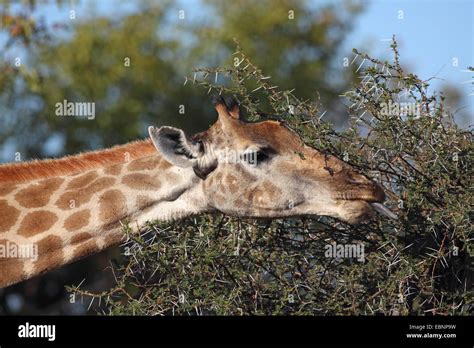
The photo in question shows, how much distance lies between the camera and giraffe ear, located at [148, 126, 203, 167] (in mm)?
7980

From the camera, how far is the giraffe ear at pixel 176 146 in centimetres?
798

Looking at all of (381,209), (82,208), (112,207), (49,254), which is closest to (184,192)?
(112,207)

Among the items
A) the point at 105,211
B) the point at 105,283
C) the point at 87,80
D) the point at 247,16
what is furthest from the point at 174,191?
the point at 247,16

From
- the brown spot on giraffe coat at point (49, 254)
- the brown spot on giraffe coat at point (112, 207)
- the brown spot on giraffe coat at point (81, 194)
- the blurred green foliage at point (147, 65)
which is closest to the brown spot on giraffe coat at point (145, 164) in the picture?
the brown spot on giraffe coat at point (81, 194)

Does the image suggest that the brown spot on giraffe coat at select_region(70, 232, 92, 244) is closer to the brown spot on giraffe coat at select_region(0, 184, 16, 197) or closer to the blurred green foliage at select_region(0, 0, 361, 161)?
the brown spot on giraffe coat at select_region(0, 184, 16, 197)

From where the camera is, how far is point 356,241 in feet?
27.7

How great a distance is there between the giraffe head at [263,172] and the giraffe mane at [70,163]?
0.49 metres

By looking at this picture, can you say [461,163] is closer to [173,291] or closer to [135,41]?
[173,291]

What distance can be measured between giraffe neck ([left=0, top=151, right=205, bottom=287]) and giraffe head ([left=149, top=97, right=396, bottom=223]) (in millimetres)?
163

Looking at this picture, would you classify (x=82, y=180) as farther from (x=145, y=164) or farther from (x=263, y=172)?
(x=263, y=172)

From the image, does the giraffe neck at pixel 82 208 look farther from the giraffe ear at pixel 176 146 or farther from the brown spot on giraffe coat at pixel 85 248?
the giraffe ear at pixel 176 146

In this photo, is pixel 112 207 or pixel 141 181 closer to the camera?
pixel 112 207

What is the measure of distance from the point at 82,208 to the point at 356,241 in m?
2.07
